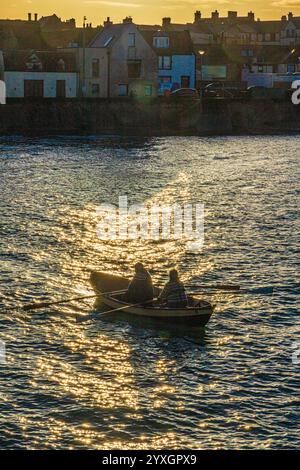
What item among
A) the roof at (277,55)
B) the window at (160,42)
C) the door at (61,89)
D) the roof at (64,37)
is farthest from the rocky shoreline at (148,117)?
the roof at (277,55)

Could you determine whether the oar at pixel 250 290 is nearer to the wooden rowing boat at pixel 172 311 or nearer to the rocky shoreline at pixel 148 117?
the wooden rowing boat at pixel 172 311

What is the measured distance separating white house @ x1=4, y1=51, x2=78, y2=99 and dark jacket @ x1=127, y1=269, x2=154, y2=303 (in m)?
85.4

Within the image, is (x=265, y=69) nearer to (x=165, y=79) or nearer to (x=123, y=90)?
(x=165, y=79)

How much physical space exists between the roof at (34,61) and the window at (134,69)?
9159mm

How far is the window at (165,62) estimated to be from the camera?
134 m

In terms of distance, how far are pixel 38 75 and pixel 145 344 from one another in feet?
298

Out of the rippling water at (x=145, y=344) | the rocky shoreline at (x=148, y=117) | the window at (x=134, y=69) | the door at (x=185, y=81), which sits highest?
the window at (x=134, y=69)

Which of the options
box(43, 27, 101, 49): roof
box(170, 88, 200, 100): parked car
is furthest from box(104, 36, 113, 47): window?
box(43, 27, 101, 49): roof

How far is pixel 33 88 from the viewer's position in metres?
120

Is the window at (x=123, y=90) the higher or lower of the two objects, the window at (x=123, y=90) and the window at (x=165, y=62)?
the lower

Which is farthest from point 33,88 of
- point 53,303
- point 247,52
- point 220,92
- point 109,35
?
point 53,303

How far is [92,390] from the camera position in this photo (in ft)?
94.2

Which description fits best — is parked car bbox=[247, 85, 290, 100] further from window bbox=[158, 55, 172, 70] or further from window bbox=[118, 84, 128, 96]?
window bbox=[118, 84, 128, 96]

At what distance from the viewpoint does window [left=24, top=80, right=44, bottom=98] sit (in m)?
120
